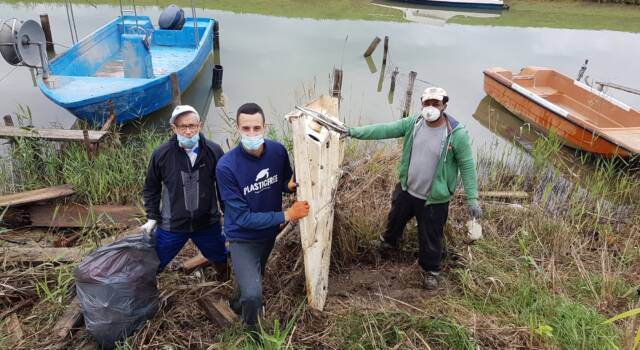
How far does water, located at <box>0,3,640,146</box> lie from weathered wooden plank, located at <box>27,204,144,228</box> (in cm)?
243

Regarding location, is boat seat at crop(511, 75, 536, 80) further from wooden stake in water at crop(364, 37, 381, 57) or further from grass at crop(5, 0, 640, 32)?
grass at crop(5, 0, 640, 32)

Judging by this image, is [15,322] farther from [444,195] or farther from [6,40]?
[6,40]

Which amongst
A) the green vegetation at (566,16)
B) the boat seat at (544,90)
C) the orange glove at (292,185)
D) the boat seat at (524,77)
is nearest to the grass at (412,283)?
the orange glove at (292,185)

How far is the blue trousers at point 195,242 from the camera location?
2.98 m

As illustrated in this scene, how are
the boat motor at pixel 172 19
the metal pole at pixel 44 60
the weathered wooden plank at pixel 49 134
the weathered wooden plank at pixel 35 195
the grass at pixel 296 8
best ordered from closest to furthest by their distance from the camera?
the weathered wooden plank at pixel 35 195, the weathered wooden plank at pixel 49 134, the metal pole at pixel 44 60, the boat motor at pixel 172 19, the grass at pixel 296 8

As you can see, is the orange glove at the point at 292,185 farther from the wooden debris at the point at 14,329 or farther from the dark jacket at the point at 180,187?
the wooden debris at the point at 14,329

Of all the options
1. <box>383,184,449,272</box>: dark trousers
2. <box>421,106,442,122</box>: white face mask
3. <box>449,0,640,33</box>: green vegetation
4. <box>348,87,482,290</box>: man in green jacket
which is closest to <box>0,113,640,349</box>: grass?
<box>383,184,449,272</box>: dark trousers

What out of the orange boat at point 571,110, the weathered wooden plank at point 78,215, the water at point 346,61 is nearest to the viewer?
the weathered wooden plank at point 78,215

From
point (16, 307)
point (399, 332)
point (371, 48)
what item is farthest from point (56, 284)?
point (371, 48)

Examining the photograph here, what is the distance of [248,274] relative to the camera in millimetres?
2662

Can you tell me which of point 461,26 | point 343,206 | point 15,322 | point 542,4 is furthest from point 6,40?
point 542,4

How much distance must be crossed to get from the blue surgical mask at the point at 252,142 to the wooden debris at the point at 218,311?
1.12 m

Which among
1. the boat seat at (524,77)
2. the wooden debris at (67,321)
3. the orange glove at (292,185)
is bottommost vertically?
the wooden debris at (67,321)

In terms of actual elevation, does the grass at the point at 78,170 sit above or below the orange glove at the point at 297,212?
below
